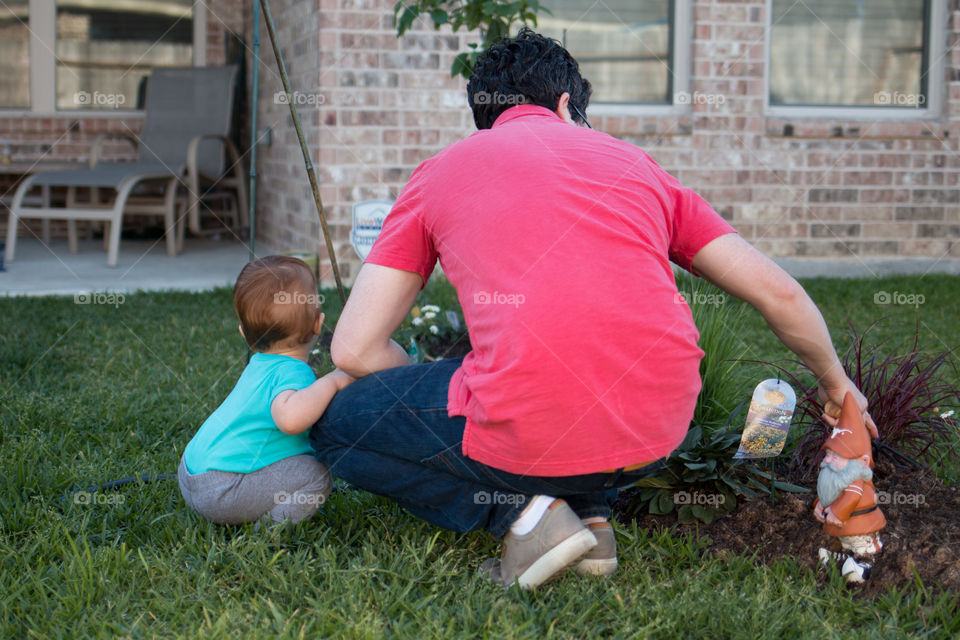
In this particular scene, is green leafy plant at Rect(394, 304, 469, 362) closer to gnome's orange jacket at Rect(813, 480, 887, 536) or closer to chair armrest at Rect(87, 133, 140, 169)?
gnome's orange jacket at Rect(813, 480, 887, 536)

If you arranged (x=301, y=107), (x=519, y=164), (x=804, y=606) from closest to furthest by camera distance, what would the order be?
(x=519, y=164) < (x=804, y=606) < (x=301, y=107)

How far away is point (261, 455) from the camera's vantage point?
226 cm

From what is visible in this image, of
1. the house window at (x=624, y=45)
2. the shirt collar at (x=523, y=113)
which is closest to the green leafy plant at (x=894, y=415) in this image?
the shirt collar at (x=523, y=113)

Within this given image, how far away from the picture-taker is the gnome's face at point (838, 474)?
2.07 metres

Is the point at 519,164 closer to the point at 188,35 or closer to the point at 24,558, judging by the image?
the point at 24,558

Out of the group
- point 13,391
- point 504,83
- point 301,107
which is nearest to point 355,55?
point 301,107

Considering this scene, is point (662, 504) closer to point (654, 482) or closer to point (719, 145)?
point (654, 482)

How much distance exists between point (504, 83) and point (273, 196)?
17.7 ft

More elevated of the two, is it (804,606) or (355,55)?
(355,55)

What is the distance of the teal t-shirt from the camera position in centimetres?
223

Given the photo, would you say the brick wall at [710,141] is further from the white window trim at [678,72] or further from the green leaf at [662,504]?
the green leaf at [662,504]

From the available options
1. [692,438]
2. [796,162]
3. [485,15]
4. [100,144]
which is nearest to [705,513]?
[692,438]

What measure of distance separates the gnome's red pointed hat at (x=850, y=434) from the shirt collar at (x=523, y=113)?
861 mm

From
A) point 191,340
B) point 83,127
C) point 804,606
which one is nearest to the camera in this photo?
point 804,606
